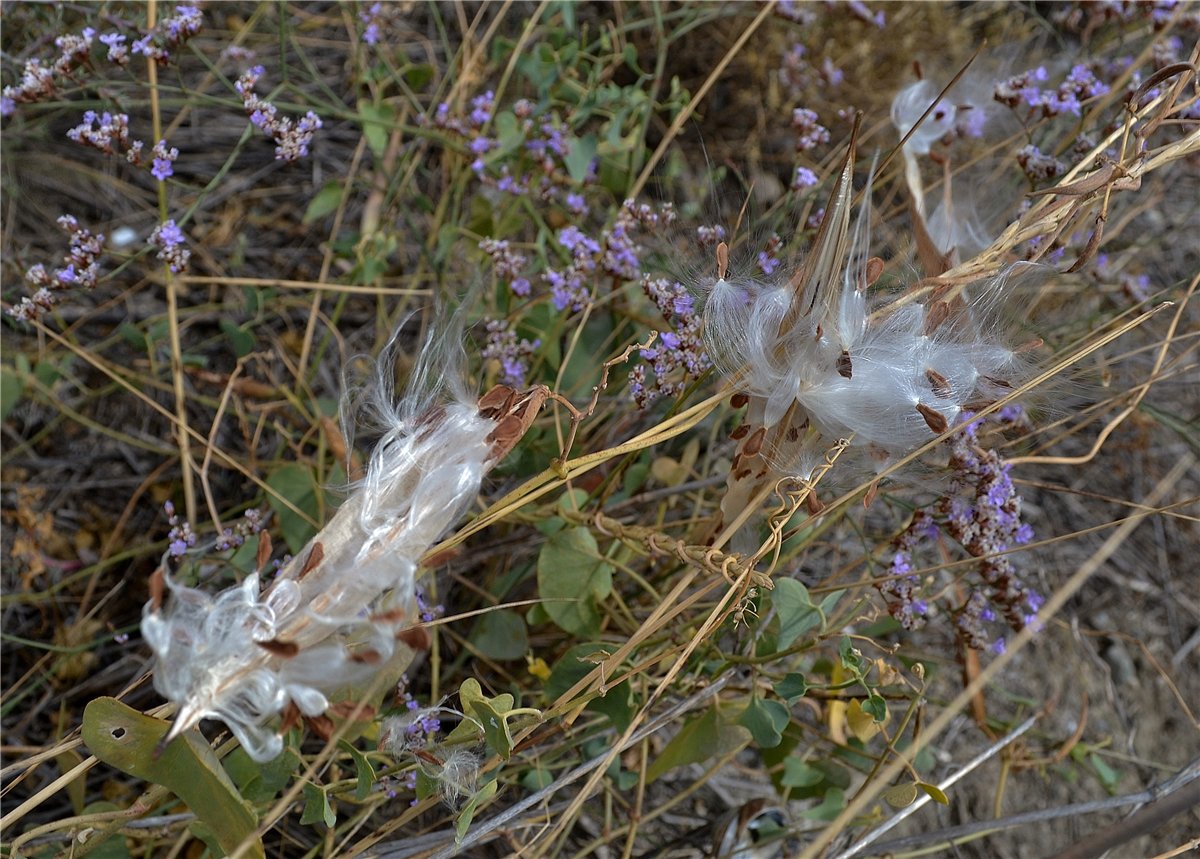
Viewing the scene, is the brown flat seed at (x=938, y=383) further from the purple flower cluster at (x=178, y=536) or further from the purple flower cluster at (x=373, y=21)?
the purple flower cluster at (x=373, y=21)

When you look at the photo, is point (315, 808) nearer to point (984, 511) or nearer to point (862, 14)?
point (984, 511)

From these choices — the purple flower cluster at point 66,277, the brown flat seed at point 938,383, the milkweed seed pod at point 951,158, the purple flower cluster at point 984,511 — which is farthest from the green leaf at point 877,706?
the purple flower cluster at point 66,277

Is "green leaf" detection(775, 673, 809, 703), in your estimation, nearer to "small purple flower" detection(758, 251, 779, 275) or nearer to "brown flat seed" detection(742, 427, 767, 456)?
"brown flat seed" detection(742, 427, 767, 456)

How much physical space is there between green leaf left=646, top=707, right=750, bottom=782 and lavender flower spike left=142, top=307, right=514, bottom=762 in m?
0.56

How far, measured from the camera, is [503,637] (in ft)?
5.26

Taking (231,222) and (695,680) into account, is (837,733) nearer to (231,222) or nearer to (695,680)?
(695,680)

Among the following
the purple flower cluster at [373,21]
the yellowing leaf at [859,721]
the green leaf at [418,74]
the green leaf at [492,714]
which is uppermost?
the purple flower cluster at [373,21]

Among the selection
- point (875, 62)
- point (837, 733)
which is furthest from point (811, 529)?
point (875, 62)

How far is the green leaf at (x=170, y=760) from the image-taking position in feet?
3.34

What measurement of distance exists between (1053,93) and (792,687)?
105 cm

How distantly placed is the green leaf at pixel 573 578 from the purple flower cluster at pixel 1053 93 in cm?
98

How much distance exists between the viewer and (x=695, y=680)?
4.61ft

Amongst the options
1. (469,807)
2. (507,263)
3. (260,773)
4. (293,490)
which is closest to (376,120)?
(507,263)

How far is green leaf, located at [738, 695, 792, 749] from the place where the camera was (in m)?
1.32
